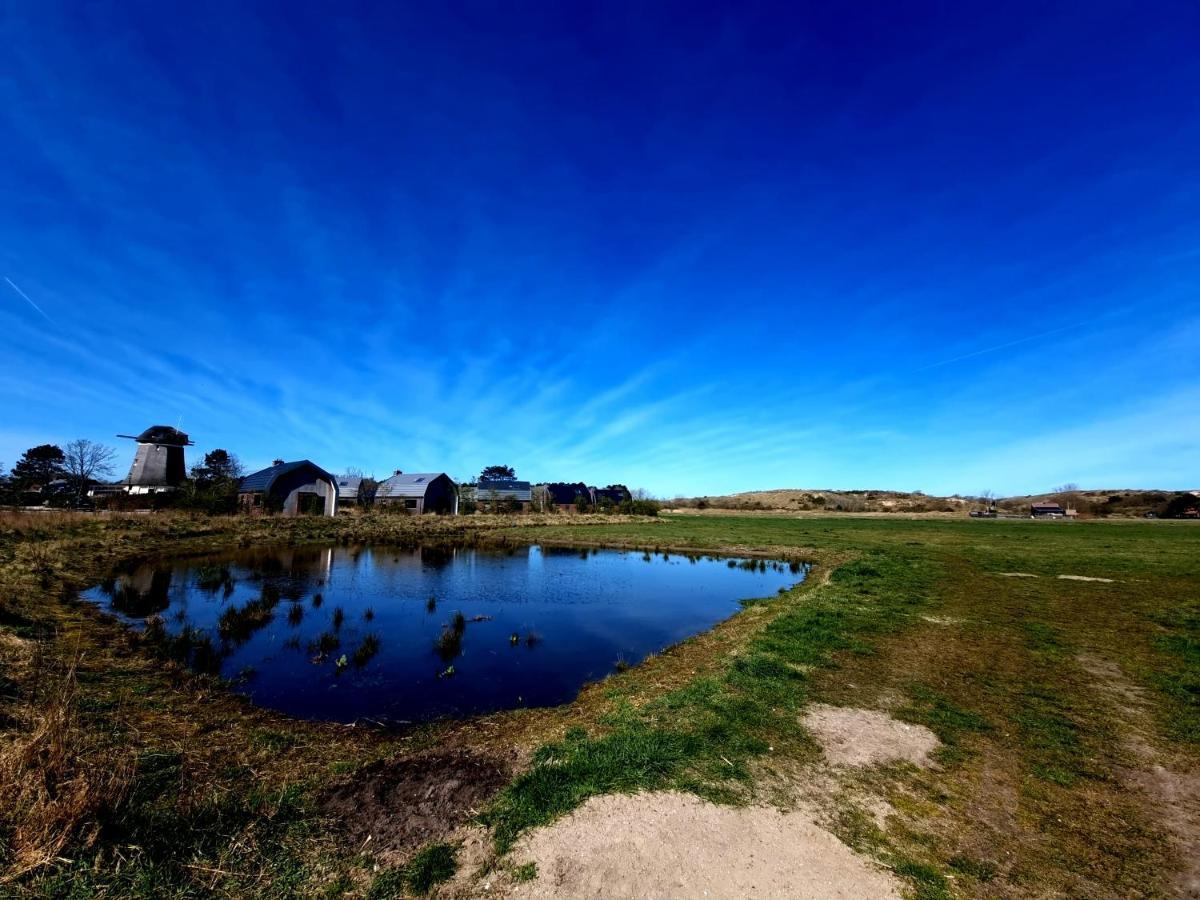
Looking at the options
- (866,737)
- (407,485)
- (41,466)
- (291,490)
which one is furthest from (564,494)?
(866,737)

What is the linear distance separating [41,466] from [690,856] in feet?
277

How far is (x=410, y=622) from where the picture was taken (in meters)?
15.4

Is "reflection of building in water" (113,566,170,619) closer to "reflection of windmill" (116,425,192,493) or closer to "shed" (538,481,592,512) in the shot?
"reflection of windmill" (116,425,192,493)

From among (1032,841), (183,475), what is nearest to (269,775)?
(1032,841)

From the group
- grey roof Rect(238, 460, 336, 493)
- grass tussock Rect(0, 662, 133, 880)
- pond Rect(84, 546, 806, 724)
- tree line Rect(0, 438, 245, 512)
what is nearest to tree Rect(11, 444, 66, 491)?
tree line Rect(0, 438, 245, 512)

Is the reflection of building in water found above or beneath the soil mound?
above

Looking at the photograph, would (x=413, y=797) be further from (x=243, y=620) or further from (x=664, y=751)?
(x=243, y=620)

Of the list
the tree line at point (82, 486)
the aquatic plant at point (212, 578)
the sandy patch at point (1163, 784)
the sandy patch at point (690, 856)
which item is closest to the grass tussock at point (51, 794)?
the sandy patch at point (690, 856)

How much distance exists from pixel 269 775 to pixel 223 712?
10.4 feet

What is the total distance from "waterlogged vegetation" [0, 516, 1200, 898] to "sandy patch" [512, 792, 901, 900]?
9.8 inches

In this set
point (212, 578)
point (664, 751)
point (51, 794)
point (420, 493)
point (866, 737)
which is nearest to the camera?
point (51, 794)

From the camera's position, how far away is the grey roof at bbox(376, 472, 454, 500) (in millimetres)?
66438

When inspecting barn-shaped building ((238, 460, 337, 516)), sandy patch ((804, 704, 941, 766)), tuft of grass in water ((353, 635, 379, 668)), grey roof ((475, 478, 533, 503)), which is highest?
grey roof ((475, 478, 533, 503))

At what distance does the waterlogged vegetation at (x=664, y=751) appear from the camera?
4.42 m
